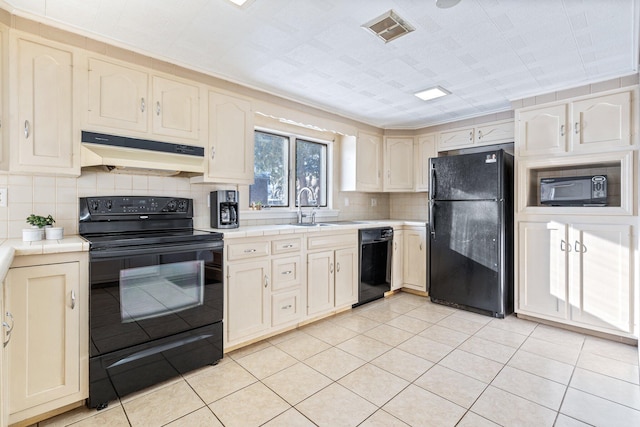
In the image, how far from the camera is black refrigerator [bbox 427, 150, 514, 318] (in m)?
3.23

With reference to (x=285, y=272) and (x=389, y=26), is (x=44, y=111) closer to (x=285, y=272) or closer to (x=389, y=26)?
(x=285, y=272)

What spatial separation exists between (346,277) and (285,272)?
85 centimetres

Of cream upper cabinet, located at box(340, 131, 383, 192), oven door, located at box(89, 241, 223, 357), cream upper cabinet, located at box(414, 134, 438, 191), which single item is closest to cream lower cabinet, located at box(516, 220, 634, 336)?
cream upper cabinet, located at box(414, 134, 438, 191)

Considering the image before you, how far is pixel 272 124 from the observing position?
11.3 feet

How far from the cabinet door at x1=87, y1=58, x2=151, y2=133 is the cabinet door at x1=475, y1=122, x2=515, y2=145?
3.54 metres

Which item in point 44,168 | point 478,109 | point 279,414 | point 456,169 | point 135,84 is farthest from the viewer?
point 478,109

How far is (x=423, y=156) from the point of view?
4375 millimetres

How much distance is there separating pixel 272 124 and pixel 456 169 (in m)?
2.05

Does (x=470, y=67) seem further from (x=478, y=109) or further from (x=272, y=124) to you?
(x=272, y=124)

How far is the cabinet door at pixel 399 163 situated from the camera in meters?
4.43

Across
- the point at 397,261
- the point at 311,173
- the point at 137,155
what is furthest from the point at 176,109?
the point at 397,261

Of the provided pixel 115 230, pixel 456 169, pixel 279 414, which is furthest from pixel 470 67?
pixel 115 230

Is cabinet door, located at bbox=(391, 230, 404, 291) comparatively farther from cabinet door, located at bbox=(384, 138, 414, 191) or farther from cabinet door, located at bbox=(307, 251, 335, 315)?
cabinet door, located at bbox=(307, 251, 335, 315)

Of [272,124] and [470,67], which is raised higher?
[470,67]
